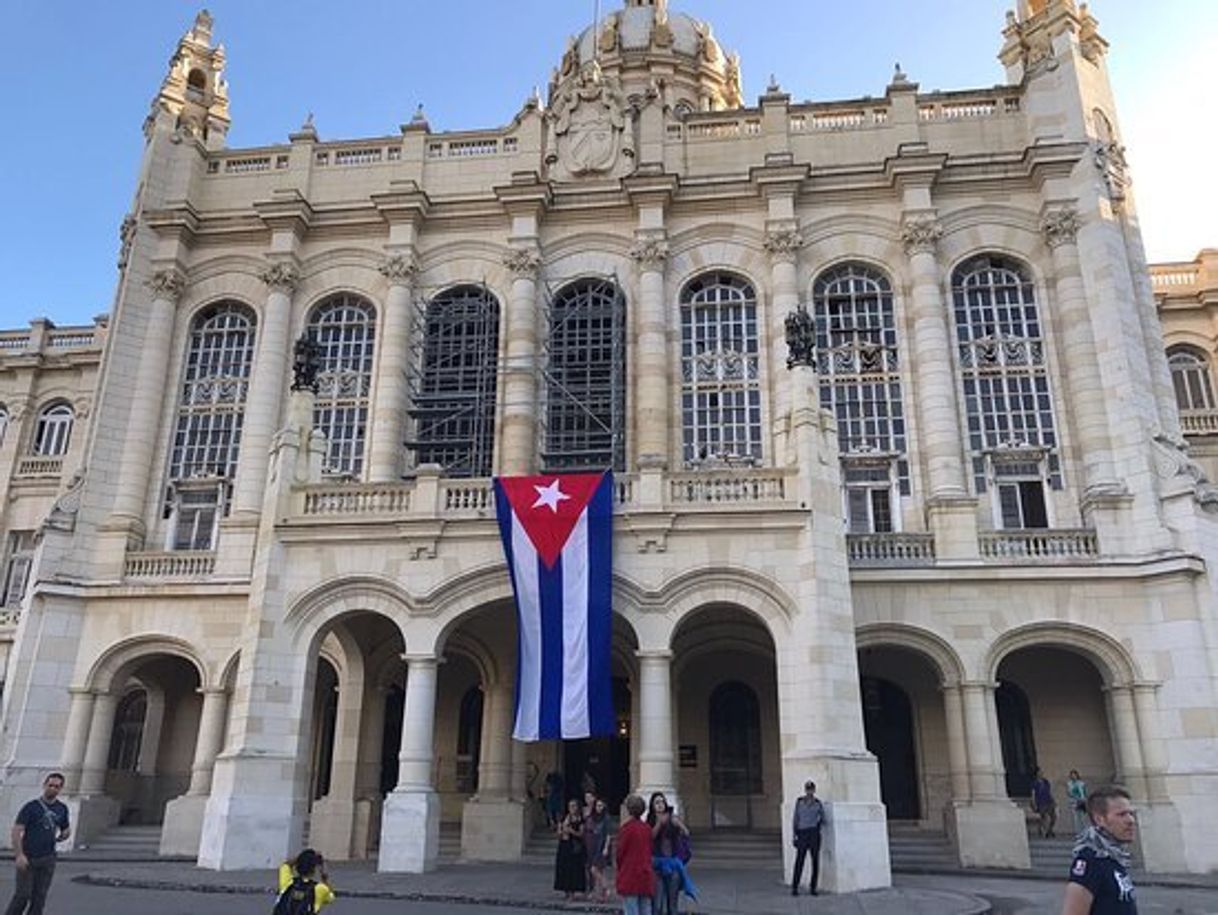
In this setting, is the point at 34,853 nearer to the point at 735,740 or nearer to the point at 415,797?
the point at 415,797

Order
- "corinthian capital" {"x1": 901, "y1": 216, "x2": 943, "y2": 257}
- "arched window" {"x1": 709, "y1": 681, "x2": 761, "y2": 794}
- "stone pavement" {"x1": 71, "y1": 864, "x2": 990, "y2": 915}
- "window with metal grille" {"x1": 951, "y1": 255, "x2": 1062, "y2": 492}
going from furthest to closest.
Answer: "corinthian capital" {"x1": 901, "y1": 216, "x2": 943, "y2": 257} < "window with metal grille" {"x1": 951, "y1": 255, "x2": 1062, "y2": 492} < "arched window" {"x1": 709, "y1": 681, "x2": 761, "y2": 794} < "stone pavement" {"x1": 71, "y1": 864, "x2": 990, "y2": 915}

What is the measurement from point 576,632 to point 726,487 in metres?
4.44

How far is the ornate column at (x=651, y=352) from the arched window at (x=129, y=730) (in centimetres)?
1774

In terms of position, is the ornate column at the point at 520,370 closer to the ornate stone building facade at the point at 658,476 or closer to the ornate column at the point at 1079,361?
the ornate stone building facade at the point at 658,476

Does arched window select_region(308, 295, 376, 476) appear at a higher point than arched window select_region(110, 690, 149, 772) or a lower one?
higher

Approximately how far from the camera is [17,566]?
35.7m

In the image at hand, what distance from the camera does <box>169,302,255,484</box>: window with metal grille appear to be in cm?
2967

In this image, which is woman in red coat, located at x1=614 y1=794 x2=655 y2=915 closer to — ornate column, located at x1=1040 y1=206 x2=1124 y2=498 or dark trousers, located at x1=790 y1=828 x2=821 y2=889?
dark trousers, located at x1=790 y1=828 x2=821 y2=889

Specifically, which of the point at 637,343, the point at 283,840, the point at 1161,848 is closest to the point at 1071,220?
the point at 637,343

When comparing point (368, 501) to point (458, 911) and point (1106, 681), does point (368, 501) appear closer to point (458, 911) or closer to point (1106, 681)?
point (458, 911)

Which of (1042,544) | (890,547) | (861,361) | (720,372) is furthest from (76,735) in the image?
(1042,544)

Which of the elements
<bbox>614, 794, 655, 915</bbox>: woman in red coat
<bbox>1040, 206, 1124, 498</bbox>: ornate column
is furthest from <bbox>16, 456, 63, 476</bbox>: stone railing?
<bbox>1040, 206, 1124, 498</bbox>: ornate column

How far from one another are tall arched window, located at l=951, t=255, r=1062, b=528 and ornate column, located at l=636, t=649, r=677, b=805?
1198 centimetres

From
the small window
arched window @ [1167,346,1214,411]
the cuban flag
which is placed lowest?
the cuban flag
